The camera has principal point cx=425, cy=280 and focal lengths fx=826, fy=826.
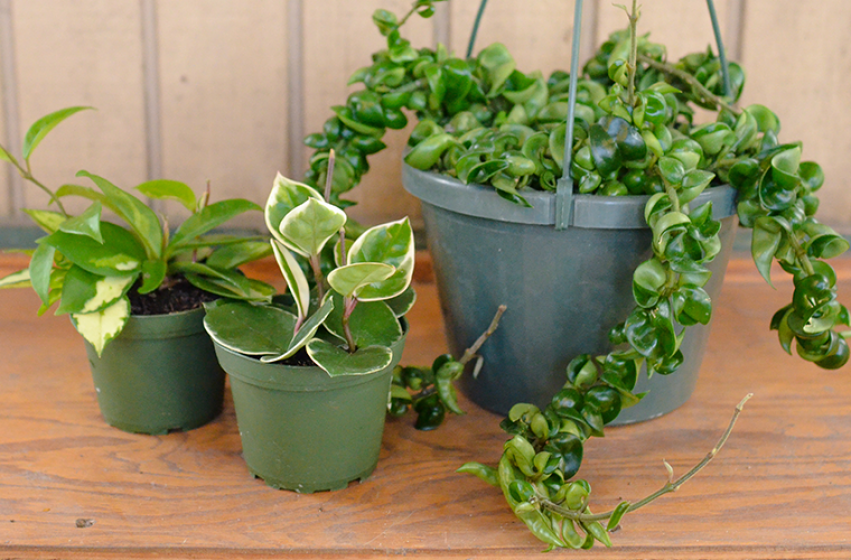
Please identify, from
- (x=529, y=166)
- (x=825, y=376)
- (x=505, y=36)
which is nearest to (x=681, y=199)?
(x=529, y=166)

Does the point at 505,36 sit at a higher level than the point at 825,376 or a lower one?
higher

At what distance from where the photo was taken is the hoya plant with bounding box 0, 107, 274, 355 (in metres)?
0.78

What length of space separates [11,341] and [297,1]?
0.62 m

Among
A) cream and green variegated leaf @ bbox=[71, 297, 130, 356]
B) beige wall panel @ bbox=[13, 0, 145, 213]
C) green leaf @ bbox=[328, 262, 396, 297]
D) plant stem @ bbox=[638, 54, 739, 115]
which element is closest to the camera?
green leaf @ bbox=[328, 262, 396, 297]

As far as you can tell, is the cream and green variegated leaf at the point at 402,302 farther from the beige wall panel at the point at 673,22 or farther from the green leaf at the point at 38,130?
the beige wall panel at the point at 673,22

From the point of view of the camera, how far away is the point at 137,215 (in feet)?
2.73

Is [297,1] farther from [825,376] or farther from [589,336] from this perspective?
[825,376]

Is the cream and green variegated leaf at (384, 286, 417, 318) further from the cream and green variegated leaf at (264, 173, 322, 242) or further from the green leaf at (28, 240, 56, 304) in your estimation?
the green leaf at (28, 240, 56, 304)

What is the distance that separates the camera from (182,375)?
2.87 ft

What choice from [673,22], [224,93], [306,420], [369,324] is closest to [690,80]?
[673,22]

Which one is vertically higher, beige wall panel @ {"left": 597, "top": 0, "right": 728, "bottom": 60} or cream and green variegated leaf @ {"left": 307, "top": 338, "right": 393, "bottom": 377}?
beige wall panel @ {"left": 597, "top": 0, "right": 728, "bottom": 60}

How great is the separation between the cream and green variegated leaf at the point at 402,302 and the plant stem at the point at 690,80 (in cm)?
40

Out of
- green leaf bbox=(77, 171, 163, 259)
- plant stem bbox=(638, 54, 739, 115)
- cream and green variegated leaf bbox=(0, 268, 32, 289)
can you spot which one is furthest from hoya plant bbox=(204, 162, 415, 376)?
plant stem bbox=(638, 54, 739, 115)

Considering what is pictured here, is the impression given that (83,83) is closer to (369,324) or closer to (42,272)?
(42,272)
